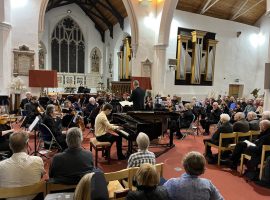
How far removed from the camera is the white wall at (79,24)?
1585cm

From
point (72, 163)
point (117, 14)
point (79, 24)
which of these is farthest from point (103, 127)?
point (79, 24)

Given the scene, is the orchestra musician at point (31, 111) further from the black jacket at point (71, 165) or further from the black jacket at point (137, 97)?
the black jacket at point (71, 165)

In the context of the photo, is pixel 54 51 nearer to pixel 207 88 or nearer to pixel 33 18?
pixel 33 18

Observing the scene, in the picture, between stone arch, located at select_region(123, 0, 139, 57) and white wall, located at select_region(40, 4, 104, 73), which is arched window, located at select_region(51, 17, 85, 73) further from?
stone arch, located at select_region(123, 0, 139, 57)

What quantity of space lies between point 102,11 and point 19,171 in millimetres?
14588

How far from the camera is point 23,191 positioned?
6.53 feet

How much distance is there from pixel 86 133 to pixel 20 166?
5282mm

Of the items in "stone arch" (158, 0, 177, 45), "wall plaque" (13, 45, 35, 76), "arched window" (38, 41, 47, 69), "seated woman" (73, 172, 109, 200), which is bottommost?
"seated woman" (73, 172, 109, 200)

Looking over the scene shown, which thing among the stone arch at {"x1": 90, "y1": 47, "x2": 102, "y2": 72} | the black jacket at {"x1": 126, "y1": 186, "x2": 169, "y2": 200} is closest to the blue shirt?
the black jacket at {"x1": 126, "y1": 186, "x2": 169, "y2": 200}

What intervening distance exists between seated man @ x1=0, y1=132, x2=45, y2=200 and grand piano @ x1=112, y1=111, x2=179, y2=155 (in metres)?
2.29

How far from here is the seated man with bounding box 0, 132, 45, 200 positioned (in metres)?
2.26

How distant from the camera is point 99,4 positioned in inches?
572

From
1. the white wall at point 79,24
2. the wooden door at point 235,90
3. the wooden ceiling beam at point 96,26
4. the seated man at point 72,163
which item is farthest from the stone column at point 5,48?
the wooden door at point 235,90

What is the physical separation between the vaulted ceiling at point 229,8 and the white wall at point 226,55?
0.93 ft
